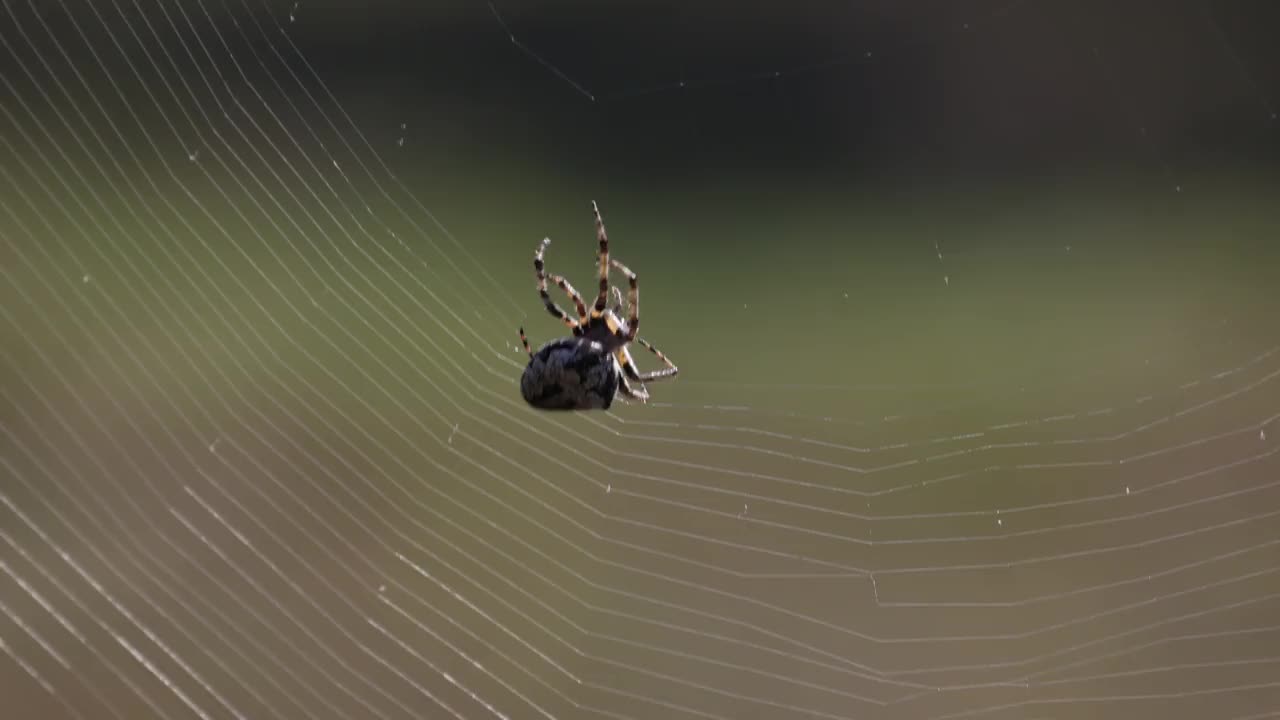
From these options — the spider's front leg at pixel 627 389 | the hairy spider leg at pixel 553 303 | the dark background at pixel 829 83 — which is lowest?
the spider's front leg at pixel 627 389

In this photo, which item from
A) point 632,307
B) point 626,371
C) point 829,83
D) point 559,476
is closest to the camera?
point 632,307

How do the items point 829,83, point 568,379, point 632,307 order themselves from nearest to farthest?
1. point 568,379
2. point 632,307
3. point 829,83

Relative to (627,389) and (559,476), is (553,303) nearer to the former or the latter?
(627,389)

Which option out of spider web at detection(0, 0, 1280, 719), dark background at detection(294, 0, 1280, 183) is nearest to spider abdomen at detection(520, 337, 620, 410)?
spider web at detection(0, 0, 1280, 719)

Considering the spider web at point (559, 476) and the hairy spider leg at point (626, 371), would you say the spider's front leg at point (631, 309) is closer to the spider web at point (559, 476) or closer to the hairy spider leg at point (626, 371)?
the hairy spider leg at point (626, 371)

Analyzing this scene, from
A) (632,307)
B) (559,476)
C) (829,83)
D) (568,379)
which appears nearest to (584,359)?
(568,379)

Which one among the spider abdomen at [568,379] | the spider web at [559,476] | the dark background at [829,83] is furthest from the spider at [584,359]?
the dark background at [829,83]

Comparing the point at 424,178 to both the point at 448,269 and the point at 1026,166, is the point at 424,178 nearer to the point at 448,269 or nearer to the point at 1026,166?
the point at 448,269
